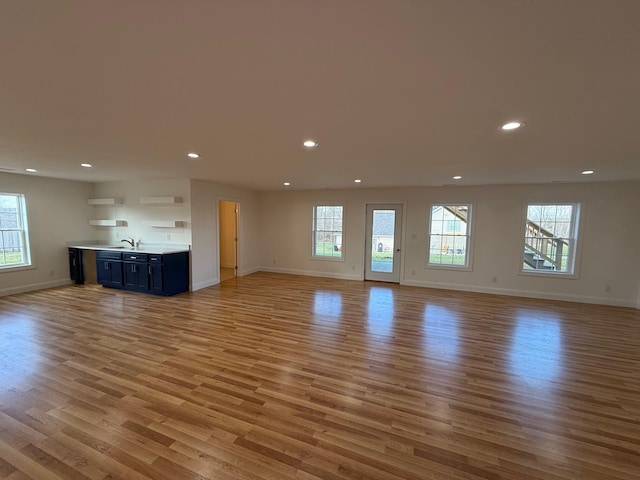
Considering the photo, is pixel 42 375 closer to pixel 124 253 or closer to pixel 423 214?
pixel 124 253

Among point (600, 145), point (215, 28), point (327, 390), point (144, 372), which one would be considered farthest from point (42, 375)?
point (600, 145)

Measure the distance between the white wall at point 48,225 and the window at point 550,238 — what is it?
1027 cm

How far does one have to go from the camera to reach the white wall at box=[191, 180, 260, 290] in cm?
567

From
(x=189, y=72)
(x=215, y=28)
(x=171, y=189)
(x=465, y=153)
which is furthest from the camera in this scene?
(x=171, y=189)

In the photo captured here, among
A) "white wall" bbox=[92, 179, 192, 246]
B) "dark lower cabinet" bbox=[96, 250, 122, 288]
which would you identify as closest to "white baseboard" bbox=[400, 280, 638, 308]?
"white wall" bbox=[92, 179, 192, 246]

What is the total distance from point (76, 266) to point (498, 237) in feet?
31.7

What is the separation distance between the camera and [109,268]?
5648mm

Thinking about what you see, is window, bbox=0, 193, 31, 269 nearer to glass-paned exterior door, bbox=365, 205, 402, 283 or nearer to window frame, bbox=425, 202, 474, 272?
glass-paned exterior door, bbox=365, 205, 402, 283

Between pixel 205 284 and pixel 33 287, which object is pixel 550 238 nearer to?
pixel 205 284

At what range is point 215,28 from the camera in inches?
47.0

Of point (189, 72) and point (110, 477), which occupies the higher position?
point (189, 72)

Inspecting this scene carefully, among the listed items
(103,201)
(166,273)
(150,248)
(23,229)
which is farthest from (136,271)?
(23,229)

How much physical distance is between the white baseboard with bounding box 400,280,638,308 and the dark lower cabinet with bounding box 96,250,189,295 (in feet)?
16.9

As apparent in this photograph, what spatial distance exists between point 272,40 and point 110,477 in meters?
2.63
